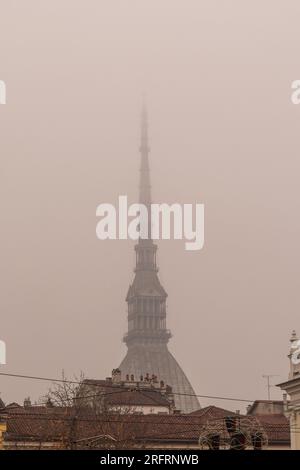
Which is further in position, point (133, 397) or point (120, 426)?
point (133, 397)

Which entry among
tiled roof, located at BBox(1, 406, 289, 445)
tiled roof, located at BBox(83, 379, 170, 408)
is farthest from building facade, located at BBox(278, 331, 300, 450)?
tiled roof, located at BBox(83, 379, 170, 408)

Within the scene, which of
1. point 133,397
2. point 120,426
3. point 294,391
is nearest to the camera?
point 294,391

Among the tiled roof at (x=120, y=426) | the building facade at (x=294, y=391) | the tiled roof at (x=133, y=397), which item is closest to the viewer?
the building facade at (x=294, y=391)

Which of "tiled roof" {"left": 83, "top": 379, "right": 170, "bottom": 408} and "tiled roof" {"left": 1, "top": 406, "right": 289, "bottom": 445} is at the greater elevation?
"tiled roof" {"left": 83, "top": 379, "right": 170, "bottom": 408}

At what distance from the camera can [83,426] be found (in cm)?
8331

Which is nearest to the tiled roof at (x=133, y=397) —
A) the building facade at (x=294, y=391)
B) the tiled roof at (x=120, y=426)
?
the tiled roof at (x=120, y=426)

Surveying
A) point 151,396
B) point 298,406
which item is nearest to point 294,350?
A: point 298,406

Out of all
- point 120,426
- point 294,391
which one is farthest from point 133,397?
point 294,391

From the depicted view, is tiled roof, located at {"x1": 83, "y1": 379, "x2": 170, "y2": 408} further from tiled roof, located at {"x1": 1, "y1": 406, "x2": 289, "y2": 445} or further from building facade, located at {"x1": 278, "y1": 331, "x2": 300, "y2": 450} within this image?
building facade, located at {"x1": 278, "y1": 331, "x2": 300, "y2": 450}

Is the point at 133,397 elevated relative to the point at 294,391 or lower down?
elevated

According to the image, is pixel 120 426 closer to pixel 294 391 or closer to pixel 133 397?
pixel 294 391

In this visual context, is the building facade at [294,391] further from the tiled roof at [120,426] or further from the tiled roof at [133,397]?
the tiled roof at [133,397]

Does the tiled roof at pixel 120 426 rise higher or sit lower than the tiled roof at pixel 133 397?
lower
